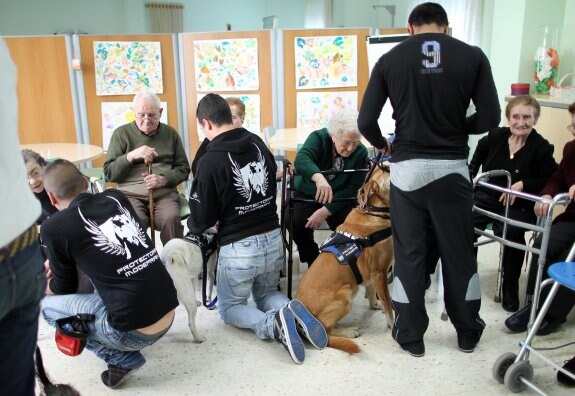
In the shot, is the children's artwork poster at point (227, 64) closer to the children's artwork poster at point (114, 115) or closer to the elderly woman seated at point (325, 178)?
the children's artwork poster at point (114, 115)

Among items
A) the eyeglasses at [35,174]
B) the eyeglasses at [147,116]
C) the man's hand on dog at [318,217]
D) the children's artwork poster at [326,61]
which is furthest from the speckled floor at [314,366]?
the children's artwork poster at [326,61]

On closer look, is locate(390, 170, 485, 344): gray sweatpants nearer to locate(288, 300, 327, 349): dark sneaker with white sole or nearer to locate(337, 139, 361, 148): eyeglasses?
locate(288, 300, 327, 349): dark sneaker with white sole

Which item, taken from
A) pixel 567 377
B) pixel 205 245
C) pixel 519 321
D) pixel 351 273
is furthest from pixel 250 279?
pixel 567 377

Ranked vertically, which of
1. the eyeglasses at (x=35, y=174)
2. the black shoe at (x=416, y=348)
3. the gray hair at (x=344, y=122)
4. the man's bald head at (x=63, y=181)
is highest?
the gray hair at (x=344, y=122)

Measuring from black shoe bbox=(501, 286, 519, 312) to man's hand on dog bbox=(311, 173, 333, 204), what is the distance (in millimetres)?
1146

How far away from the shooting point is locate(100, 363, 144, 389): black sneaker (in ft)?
7.22

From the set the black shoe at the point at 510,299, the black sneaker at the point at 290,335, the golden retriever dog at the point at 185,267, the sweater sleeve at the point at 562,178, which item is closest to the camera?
the black sneaker at the point at 290,335

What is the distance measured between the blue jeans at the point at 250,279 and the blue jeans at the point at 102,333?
529 mm

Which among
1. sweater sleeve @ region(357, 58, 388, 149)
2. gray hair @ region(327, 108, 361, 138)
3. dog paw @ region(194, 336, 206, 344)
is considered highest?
sweater sleeve @ region(357, 58, 388, 149)

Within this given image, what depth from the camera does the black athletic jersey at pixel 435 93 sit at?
2.13m

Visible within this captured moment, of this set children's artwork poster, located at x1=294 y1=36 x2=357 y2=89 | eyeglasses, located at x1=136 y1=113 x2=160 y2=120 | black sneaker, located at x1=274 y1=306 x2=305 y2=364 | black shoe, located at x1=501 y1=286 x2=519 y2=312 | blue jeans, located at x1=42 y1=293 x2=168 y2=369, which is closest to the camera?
blue jeans, located at x1=42 y1=293 x2=168 y2=369

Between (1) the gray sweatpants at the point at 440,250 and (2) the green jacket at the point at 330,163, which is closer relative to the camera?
(1) the gray sweatpants at the point at 440,250

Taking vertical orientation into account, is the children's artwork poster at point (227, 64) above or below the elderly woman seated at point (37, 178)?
above

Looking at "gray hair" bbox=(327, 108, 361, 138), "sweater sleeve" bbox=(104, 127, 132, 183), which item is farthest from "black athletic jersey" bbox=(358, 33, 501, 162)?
"sweater sleeve" bbox=(104, 127, 132, 183)
